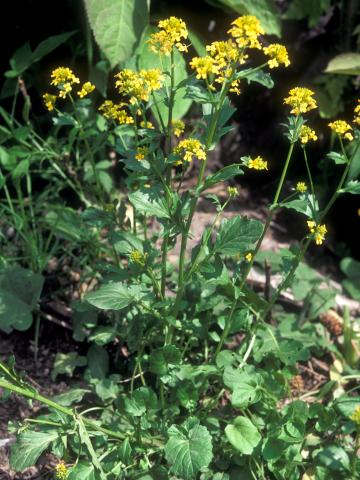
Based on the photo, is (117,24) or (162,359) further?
(117,24)

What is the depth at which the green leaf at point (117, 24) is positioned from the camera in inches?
95.0

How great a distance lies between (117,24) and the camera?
244 cm

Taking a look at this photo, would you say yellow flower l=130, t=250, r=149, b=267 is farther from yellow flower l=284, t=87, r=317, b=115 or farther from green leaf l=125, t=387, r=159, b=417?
yellow flower l=284, t=87, r=317, b=115

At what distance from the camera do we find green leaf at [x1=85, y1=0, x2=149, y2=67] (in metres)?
2.41

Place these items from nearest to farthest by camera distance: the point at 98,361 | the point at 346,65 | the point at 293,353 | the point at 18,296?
the point at 293,353, the point at 98,361, the point at 18,296, the point at 346,65

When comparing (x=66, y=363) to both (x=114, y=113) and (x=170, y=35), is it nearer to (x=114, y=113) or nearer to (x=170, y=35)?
(x=114, y=113)

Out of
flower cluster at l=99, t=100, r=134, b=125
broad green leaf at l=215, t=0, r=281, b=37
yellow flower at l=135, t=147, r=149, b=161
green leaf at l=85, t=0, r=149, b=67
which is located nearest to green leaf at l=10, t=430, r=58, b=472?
yellow flower at l=135, t=147, r=149, b=161

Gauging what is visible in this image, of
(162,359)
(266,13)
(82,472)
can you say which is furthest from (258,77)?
(266,13)

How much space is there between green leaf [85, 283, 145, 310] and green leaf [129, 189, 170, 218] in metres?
0.26

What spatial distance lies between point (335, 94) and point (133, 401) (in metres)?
1.84

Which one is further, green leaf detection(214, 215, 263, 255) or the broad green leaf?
the broad green leaf

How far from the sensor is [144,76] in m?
1.63

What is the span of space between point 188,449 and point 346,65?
1.74 meters

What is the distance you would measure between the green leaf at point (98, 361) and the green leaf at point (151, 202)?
728mm
